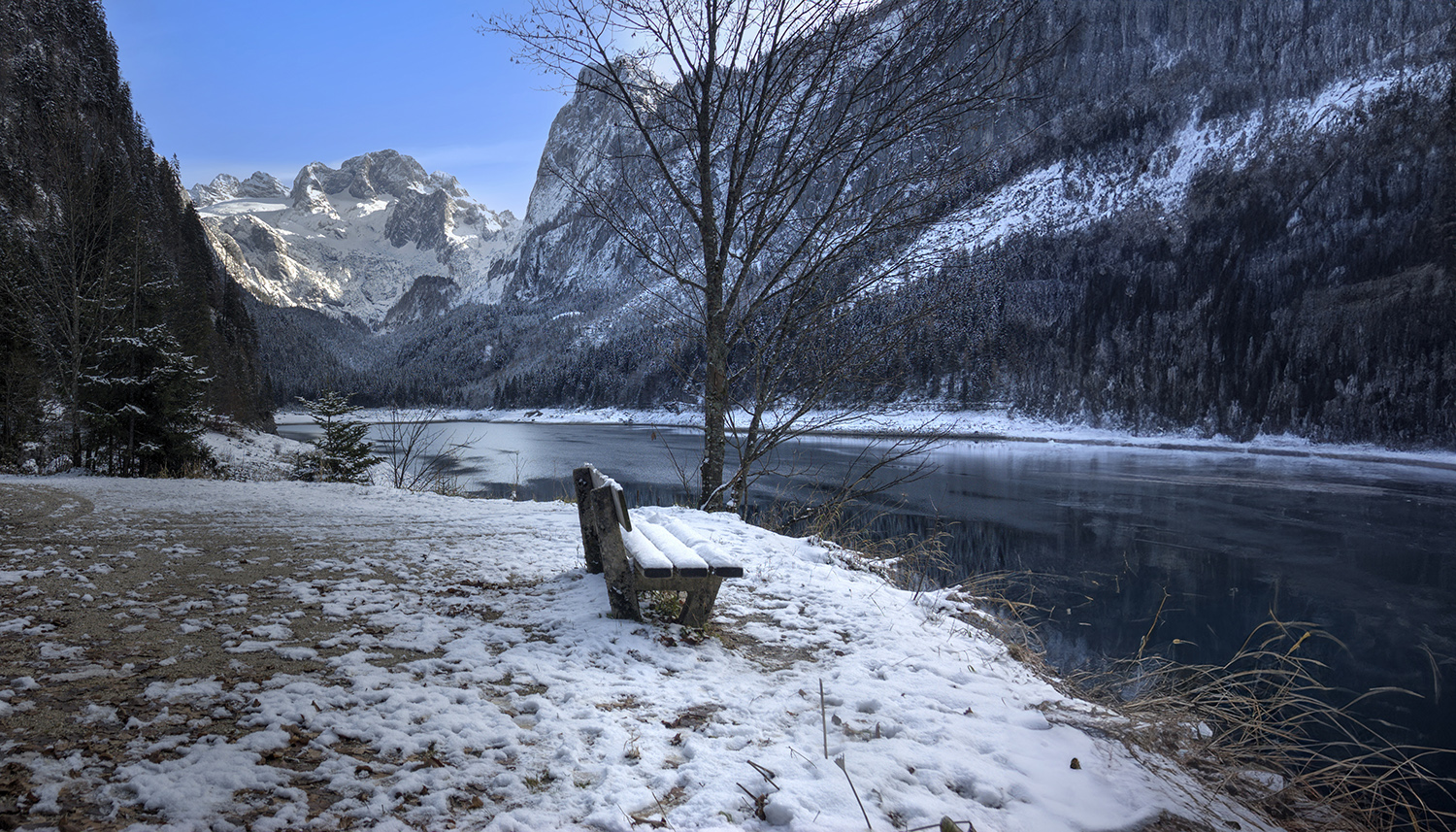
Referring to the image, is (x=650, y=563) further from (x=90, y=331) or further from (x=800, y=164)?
(x=90, y=331)

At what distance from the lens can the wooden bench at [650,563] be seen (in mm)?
3150

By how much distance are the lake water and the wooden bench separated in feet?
9.39

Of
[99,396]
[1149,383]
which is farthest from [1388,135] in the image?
[99,396]

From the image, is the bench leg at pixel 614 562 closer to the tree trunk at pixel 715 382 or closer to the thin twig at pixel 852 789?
the thin twig at pixel 852 789

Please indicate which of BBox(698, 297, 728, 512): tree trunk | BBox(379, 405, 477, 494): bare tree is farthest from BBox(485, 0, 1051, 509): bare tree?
BBox(379, 405, 477, 494): bare tree

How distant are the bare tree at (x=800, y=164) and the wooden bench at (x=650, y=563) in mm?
2615

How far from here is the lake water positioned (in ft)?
28.7

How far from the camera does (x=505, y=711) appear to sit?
2375 mm

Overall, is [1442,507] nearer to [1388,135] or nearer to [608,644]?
[608,644]

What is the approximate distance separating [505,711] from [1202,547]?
17057mm

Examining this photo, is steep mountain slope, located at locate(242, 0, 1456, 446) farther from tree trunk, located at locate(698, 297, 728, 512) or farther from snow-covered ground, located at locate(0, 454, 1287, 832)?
snow-covered ground, located at locate(0, 454, 1287, 832)

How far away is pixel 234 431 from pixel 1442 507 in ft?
152

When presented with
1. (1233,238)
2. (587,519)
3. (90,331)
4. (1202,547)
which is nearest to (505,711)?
(587,519)

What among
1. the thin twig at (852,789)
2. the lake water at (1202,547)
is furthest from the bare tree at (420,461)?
the thin twig at (852,789)
